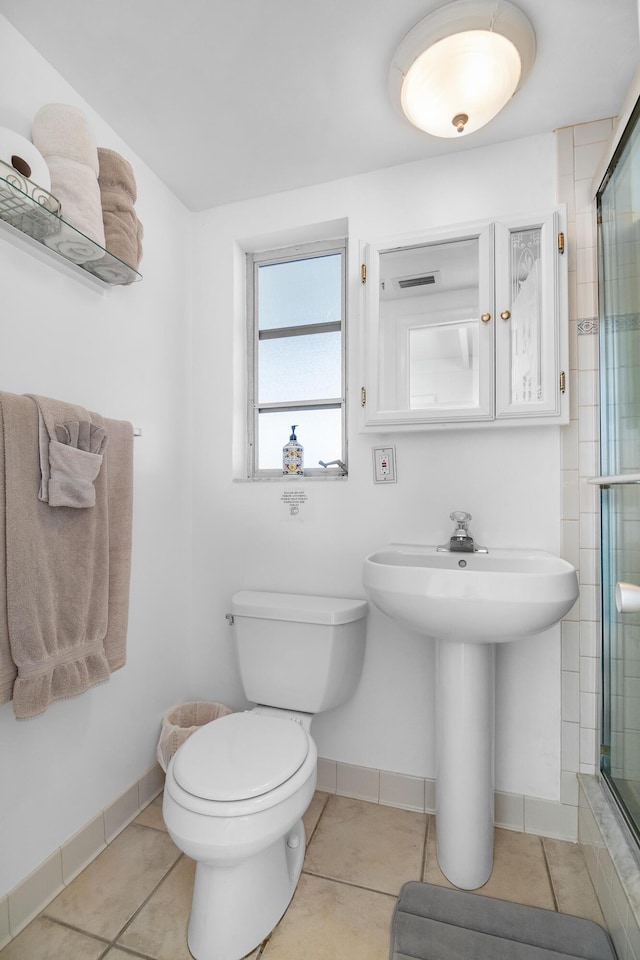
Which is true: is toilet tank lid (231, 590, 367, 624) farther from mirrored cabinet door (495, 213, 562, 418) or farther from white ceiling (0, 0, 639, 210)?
white ceiling (0, 0, 639, 210)

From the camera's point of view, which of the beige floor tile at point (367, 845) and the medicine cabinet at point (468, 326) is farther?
the medicine cabinet at point (468, 326)

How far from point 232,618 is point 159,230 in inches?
58.1

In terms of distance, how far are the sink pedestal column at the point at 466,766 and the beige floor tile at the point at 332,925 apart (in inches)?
8.8

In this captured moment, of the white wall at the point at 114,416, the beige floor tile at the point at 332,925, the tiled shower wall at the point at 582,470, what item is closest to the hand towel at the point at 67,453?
the white wall at the point at 114,416

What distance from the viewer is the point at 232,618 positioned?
1786mm

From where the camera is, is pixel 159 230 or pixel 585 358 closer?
pixel 585 358

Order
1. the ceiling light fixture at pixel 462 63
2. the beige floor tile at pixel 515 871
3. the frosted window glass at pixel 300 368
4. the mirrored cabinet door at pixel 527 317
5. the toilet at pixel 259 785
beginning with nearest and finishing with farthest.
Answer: the toilet at pixel 259 785, the ceiling light fixture at pixel 462 63, the beige floor tile at pixel 515 871, the mirrored cabinet door at pixel 527 317, the frosted window glass at pixel 300 368

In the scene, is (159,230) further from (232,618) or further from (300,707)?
(300,707)

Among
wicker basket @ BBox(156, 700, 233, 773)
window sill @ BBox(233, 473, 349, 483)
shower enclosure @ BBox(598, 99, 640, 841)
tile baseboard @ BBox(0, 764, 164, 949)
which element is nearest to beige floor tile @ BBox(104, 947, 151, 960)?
tile baseboard @ BBox(0, 764, 164, 949)

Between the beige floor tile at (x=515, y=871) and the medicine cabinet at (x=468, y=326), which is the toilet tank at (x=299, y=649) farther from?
the medicine cabinet at (x=468, y=326)

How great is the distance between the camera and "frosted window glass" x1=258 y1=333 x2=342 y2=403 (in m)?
1.94

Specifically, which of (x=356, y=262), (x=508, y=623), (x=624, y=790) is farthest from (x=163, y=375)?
(x=624, y=790)

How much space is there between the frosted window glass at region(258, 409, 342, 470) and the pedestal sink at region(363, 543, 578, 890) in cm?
66

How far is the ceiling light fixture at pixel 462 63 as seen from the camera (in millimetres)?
1153
